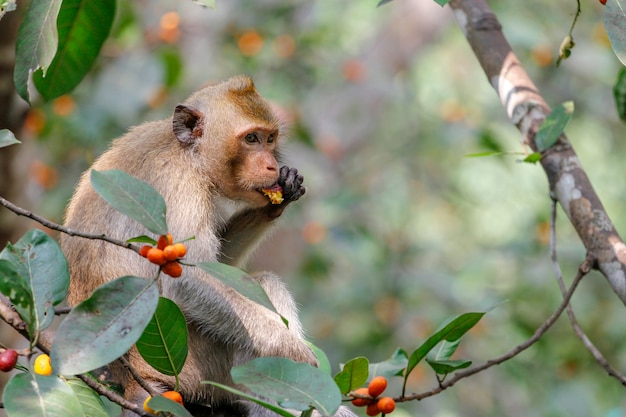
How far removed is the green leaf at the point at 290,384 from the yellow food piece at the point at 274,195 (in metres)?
1.65

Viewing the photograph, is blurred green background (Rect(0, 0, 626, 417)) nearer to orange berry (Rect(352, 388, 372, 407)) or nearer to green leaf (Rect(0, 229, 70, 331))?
orange berry (Rect(352, 388, 372, 407))

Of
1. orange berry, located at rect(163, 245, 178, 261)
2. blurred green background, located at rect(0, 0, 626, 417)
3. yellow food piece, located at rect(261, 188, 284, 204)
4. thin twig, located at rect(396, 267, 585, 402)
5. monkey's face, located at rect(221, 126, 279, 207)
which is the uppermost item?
orange berry, located at rect(163, 245, 178, 261)

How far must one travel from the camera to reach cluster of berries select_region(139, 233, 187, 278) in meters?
1.96

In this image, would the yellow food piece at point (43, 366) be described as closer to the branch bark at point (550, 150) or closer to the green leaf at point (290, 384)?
the green leaf at point (290, 384)

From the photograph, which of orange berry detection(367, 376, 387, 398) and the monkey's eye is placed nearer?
orange berry detection(367, 376, 387, 398)

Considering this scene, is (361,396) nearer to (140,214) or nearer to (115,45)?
(140,214)

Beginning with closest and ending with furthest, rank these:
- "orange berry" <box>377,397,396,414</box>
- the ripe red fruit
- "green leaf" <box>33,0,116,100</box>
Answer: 1. the ripe red fruit
2. "orange berry" <box>377,397,396,414</box>
3. "green leaf" <box>33,0,116,100</box>

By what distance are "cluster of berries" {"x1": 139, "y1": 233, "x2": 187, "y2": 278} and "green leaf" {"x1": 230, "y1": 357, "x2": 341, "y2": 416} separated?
29 cm

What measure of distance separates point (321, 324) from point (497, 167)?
3.83 meters

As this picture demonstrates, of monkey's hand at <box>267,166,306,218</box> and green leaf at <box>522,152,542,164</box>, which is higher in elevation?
green leaf at <box>522,152,542,164</box>

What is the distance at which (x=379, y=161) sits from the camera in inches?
330

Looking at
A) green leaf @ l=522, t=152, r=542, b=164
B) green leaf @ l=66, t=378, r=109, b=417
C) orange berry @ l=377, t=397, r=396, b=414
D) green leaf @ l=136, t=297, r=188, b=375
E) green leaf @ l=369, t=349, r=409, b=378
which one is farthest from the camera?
green leaf @ l=522, t=152, r=542, b=164

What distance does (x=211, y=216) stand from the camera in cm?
346

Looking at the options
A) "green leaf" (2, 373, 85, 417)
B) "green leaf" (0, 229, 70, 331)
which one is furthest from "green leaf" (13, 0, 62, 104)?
"green leaf" (2, 373, 85, 417)
